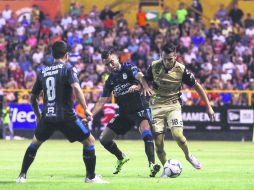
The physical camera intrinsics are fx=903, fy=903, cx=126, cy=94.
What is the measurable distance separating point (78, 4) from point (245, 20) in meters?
7.93

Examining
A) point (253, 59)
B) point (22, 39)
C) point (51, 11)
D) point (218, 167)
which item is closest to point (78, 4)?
point (51, 11)

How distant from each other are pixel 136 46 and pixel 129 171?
20.6 metres

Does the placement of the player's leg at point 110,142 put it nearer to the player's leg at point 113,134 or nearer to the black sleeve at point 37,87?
the player's leg at point 113,134

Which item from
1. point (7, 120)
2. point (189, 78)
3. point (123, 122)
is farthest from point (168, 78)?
point (7, 120)

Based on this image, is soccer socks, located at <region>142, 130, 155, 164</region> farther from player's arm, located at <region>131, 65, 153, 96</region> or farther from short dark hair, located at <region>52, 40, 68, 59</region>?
short dark hair, located at <region>52, 40, 68, 59</region>

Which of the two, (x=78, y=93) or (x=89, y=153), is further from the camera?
(x=89, y=153)

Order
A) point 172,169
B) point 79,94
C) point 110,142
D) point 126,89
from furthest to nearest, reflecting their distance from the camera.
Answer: point 110,142
point 126,89
point 172,169
point 79,94

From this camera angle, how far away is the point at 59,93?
14.7 m

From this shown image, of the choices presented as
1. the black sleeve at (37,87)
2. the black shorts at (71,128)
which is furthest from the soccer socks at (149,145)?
the black sleeve at (37,87)

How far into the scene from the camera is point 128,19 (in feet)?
141

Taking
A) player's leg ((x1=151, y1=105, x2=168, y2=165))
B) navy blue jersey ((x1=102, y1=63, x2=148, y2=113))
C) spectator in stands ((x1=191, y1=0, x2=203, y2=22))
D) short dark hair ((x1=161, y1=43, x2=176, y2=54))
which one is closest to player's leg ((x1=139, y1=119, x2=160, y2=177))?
player's leg ((x1=151, y1=105, x2=168, y2=165))

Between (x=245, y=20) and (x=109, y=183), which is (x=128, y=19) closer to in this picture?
(x=245, y=20)

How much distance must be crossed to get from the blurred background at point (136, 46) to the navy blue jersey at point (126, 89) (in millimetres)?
16341

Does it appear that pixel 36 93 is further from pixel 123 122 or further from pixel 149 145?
pixel 123 122
